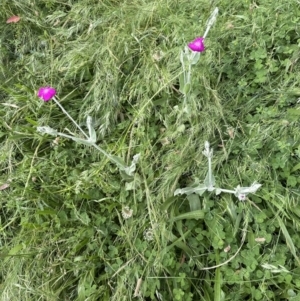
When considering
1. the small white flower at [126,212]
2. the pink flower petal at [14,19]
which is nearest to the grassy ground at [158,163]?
the small white flower at [126,212]

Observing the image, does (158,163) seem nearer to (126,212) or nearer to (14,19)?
(126,212)

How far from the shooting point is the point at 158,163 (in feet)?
4.49

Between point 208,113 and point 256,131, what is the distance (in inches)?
6.2

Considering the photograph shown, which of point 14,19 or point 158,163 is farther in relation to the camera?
point 14,19

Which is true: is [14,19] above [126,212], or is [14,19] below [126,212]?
above

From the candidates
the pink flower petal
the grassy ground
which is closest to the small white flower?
the grassy ground

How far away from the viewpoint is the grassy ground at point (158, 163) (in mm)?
1239

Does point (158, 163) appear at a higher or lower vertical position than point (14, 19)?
lower

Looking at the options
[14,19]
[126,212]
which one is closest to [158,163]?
[126,212]

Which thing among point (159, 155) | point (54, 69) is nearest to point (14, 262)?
point (159, 155)

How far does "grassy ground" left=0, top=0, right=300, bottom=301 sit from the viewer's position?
124 centimetres

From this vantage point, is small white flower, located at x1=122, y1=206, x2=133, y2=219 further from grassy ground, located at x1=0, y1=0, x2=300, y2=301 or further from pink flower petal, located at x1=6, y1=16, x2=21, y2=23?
pink flower petal, located at x1=6, y1=16, x2=21, y2=23

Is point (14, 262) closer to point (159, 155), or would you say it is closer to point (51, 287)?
point (51, 287)

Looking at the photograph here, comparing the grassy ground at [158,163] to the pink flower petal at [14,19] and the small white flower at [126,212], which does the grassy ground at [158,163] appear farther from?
the pink flower petal at [14,19]
